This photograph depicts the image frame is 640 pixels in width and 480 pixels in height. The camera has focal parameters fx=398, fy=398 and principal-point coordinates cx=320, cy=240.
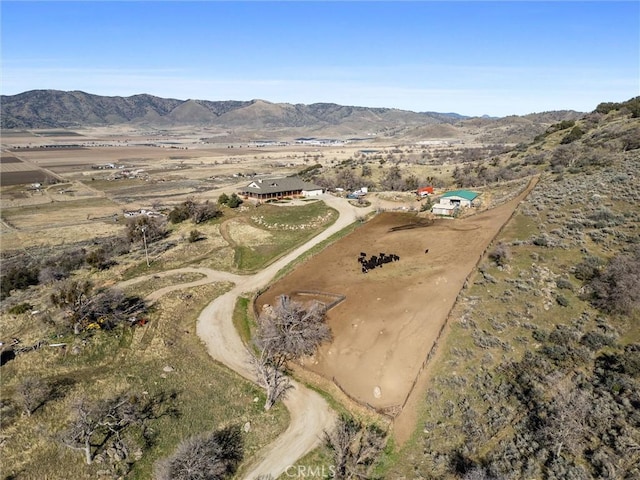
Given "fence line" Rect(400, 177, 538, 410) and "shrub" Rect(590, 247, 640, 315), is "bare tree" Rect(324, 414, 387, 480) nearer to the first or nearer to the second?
"fence line" Rect(400, 177, 538, 410)

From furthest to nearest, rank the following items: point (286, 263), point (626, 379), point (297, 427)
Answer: point (286, 263) → point (297, 427) → point (626, 379)

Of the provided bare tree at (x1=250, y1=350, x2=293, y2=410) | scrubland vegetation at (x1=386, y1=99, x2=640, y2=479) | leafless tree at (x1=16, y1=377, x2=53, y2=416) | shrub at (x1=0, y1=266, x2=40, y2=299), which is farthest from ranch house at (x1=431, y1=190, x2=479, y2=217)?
shrub at (x1=0, y1=266, x2=40, y2=299)

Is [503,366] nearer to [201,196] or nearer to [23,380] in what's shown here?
[23,380]

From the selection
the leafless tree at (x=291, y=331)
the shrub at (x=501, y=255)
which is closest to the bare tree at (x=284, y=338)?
the leafless tree at (x=291, y=331)

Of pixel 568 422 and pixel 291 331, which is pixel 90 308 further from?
pixel 568 422

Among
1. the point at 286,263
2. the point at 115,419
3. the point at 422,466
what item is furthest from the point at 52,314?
the point at 422,466

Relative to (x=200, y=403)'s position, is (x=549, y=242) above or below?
above

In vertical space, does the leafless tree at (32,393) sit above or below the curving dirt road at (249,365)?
above

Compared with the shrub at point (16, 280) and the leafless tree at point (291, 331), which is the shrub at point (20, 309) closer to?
the shrub at point (16, 280)
